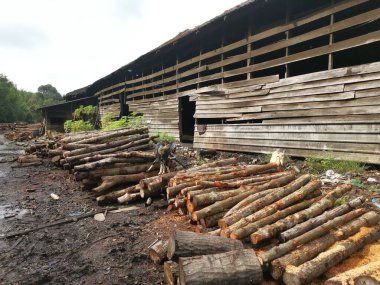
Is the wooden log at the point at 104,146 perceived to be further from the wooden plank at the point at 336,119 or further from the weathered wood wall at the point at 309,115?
the wooden plank at the point at 336,119

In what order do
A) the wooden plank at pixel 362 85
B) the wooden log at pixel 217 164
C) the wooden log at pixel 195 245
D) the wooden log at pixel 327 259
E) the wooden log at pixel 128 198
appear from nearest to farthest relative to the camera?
→ the wooden log at pixel 327 259
the wooden log at pixel 195 245
the wooden log at pixel 128 198
the wooden plank at pixel 362 85
the wooden log at pixel 217 164

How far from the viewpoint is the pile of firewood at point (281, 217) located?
342 centimetres

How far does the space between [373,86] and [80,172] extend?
768 centimetres

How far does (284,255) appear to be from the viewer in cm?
348

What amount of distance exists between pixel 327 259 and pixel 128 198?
442 centimetres

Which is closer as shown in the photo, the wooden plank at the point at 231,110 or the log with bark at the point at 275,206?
the log with bark at the point at 275,206

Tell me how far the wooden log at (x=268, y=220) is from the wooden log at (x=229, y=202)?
709mm

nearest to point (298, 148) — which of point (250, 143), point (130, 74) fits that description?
point (250, 143)

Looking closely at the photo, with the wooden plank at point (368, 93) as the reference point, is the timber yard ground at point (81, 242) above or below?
below

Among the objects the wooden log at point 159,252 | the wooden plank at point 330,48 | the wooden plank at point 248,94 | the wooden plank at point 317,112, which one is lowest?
the wooden log at point 159,252

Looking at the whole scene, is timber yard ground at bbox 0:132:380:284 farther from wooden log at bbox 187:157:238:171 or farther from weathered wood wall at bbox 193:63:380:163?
wooden log at bbox 187:157:238:171

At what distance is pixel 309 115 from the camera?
8.30m

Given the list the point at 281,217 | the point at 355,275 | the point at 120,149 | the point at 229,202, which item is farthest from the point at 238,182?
the point at 120,149

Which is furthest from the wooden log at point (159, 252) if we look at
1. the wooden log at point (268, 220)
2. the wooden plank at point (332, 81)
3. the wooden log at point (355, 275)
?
the wooden plank at point (332, 81)
